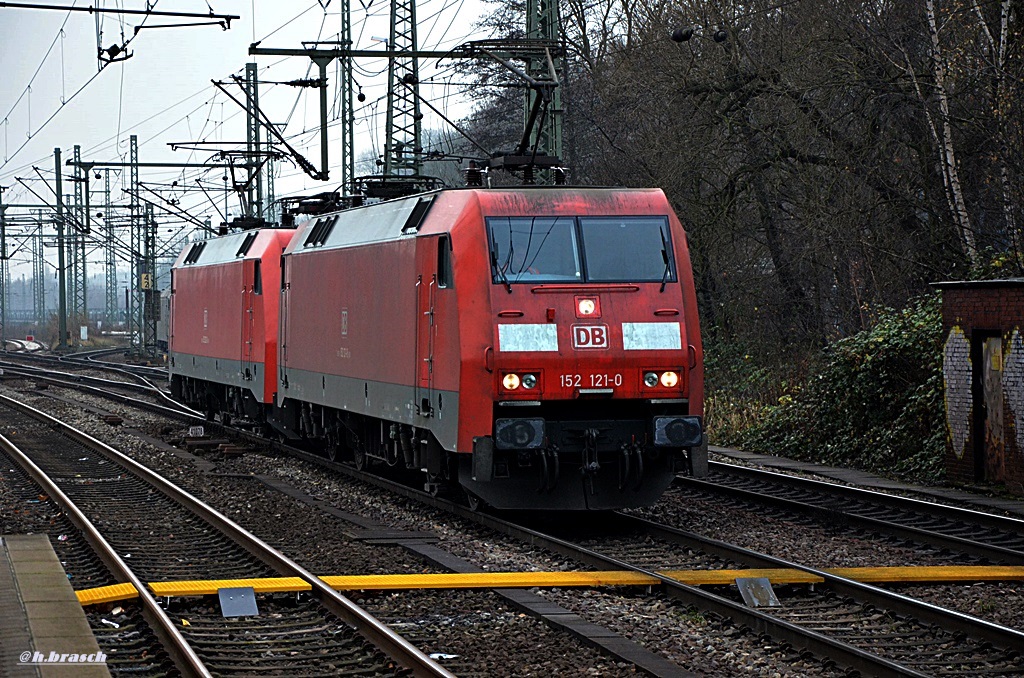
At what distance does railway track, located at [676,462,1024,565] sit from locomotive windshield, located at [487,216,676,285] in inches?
114

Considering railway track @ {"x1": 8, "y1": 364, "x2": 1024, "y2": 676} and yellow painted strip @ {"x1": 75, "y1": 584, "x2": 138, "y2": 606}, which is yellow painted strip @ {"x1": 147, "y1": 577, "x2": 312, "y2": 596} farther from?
railway track @ {"x1": 8, "y1": 364, "x2": 1024, "y2": 676}

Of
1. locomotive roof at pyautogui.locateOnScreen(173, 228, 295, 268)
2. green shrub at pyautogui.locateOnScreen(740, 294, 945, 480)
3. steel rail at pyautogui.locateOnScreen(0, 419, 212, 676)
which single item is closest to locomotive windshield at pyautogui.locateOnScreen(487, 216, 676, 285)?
steel rail at pyautogui.locateOnScreen(0, 419, 212, 676)

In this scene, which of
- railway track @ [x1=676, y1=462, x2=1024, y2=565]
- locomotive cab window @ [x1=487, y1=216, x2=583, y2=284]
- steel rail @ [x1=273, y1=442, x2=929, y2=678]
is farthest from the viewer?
locomotive cab window @ [x1=487, y1=216, x2=583, y2=284]

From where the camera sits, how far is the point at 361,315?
50.6 feet

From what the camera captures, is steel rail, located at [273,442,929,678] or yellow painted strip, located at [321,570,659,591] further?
yellow painted strip, located at [321,570,659,591]

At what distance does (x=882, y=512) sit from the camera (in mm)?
13477

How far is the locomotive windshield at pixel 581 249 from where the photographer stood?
12.2 meters

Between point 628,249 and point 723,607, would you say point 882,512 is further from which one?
point 723,607

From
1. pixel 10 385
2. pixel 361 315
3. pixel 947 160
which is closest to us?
pixel 361 315

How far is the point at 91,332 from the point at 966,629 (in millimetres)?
80964

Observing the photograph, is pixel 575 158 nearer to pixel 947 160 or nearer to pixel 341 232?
pixel 947 160

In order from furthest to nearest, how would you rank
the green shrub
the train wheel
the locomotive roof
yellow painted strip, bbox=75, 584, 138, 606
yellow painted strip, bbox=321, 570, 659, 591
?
the locomotive roof → the green shrub → the train wheel → yellow painted strip, bbox=321, 570, 659, 591 → yellow painted strip, bbox=75, 584, 138, 606

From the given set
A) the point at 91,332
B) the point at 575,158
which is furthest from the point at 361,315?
the point at 91,332

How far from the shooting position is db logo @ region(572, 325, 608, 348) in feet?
39.3
